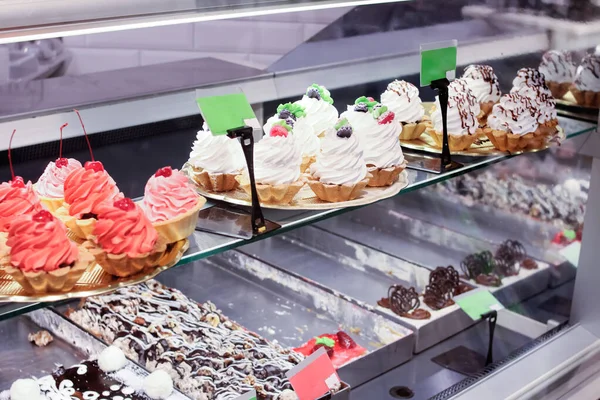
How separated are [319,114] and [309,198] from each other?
0.49 metres

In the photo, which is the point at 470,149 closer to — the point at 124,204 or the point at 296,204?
the point at 296,204

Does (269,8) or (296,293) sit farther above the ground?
(269,8)

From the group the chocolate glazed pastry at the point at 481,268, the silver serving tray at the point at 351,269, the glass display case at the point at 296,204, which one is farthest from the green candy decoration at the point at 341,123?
the chocolate glazed pastry at the point at 481,268

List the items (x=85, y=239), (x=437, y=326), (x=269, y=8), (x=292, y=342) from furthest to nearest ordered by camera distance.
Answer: (x=437, y=326) < (x=292, y=342) < (x=269, y=8) < (x=85, y=239)

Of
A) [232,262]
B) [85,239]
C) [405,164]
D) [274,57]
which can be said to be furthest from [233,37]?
[85,239]

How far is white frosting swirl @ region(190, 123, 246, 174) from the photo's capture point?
2.09 m

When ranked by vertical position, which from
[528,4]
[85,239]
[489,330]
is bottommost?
[489,330]

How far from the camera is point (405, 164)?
2291 millimetres

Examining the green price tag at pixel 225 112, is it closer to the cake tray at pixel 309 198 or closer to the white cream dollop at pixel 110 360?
the cake tray at pixel 309 198

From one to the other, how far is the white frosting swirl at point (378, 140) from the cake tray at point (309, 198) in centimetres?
7

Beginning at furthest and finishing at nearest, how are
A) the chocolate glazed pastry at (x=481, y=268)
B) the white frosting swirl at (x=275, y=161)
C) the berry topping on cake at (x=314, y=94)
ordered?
the chocolate glazed pastry at (x=481, y=268) → the berry topping on cake at (x=314, y=94) → the white frosting swirl at (x=275, y=161)

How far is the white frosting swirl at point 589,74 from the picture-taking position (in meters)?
3.01

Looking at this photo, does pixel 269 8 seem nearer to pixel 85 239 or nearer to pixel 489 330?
pixel 85 239

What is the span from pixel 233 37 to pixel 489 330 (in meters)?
1.60
